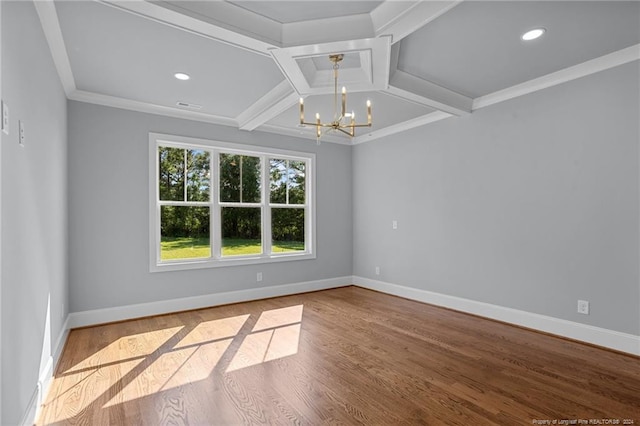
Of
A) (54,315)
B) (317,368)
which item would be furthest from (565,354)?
(54,315)

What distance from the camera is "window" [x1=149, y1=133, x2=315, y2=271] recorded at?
434 cm

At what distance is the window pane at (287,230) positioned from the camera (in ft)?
17.4

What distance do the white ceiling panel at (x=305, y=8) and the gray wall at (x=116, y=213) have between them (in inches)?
97.6

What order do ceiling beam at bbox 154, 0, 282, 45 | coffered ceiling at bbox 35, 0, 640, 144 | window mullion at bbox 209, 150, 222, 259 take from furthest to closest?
window mullion at bbox 209, 150, 222, 259
coffered ceiling at bbox 35, 0, 640, 144
ceiling beam at bbox 154, 0, 282, 45

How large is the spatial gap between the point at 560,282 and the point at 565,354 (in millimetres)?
778

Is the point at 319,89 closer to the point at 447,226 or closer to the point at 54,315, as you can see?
the point at 447,226

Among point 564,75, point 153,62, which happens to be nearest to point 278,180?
point 153,62

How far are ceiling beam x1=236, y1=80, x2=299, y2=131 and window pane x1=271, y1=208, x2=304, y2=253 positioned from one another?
148cm

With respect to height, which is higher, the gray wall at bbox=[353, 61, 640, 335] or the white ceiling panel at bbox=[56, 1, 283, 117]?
the white ceiling panel at bbox=[56, 1, 283, 117]

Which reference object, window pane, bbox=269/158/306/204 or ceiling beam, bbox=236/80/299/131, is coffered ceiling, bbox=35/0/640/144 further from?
window pane, bbox=269/158/306/204

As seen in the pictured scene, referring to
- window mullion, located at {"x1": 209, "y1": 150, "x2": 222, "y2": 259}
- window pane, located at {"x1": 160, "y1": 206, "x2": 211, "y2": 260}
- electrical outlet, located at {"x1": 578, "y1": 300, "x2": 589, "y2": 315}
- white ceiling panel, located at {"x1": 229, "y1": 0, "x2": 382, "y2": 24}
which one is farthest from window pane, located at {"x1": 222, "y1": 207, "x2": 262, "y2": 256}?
electrical outlet, located at {"x1": 578, "y1": 300, "x2": 589, "y2": 315}

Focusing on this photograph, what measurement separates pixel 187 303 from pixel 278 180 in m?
2.28

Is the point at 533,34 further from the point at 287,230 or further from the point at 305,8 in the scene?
the point at 287,230

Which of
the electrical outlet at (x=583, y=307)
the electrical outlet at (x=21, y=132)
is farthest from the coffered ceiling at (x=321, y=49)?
the electrical outlet at (x=583, y=307)
